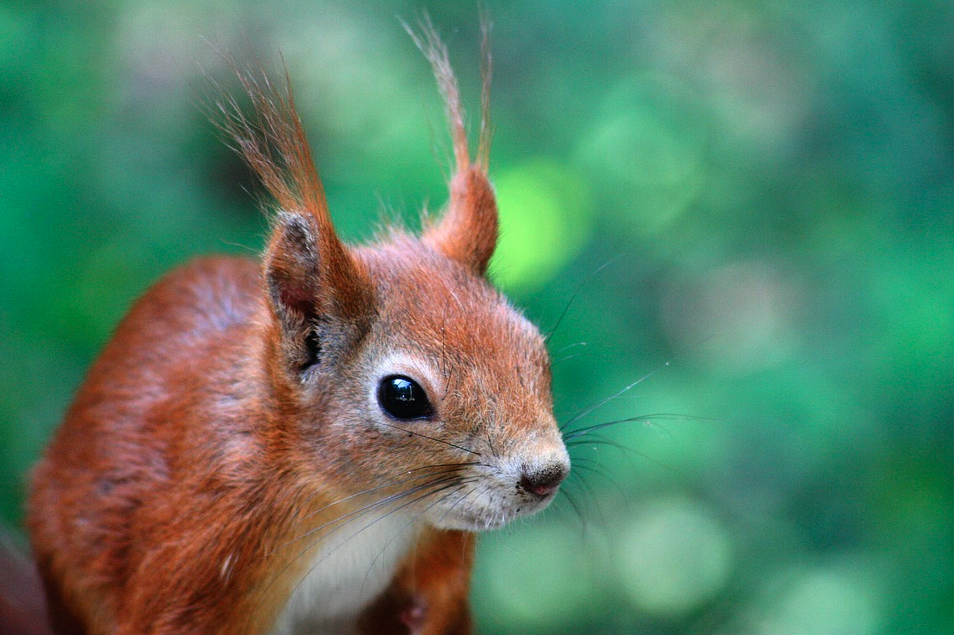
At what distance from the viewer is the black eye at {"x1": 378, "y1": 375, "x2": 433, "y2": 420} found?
1487 mm

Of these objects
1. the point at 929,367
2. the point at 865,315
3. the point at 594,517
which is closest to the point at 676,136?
the point at 865,315

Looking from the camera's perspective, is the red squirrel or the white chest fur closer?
the red squirrel

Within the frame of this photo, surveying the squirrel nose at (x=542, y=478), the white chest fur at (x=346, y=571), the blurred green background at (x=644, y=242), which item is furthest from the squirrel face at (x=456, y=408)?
the blurred green background at (x=644, y=242)

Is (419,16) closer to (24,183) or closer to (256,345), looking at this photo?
(24,183)

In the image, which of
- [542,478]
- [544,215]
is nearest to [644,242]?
[544,215]

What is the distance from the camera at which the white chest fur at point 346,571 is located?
164 cm

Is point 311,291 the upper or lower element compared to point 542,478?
upper

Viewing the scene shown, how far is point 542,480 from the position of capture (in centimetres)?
141

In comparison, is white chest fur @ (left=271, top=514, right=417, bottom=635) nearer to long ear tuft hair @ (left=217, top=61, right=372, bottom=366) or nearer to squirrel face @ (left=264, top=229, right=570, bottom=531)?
squirrel face @ (left=264, top=229, right=570, bottom=531)

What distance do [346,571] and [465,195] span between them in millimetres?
732

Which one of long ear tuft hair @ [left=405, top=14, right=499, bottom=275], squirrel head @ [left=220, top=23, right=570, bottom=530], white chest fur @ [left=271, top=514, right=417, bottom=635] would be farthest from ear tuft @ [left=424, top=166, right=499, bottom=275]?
white chest fur @ [left=271, top=514, right=417, bottom=635]

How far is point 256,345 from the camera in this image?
170 centimetres

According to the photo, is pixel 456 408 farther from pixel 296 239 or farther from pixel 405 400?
pixel 296 239

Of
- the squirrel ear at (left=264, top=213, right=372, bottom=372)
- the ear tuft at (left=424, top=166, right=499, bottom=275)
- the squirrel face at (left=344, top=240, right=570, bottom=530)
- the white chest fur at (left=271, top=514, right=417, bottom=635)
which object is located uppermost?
the ear tuft at (left=424, top=166, right=499, bottom=275)
